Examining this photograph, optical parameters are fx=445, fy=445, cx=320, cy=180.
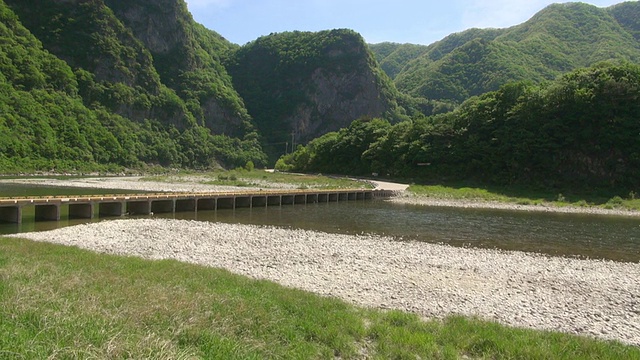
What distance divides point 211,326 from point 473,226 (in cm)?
3080

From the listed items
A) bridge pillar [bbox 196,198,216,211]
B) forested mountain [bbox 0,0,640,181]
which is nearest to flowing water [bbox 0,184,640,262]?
bridge pillar [bbox 196,198,216,211]

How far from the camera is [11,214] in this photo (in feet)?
95.1

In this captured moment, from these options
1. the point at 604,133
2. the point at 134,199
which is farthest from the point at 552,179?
the point at 134,199

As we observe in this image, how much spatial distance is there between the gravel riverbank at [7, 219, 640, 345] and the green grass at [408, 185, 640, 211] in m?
40.6

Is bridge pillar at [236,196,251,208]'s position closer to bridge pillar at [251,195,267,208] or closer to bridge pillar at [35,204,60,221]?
bridge pillar at [251,195,267,208]

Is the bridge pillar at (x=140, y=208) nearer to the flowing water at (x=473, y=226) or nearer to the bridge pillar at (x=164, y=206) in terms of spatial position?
the flowing water at (x=473, y=226)

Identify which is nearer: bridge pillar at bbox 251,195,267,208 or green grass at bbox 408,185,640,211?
bridge pillar at bbox 251,195,267,208

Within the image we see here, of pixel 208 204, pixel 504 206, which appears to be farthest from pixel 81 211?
pixel 504 206

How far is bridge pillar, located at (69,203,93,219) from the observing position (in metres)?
32.8

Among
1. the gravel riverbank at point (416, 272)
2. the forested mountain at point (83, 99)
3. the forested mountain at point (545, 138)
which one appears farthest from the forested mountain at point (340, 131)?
the gravel riverbank at point (416, 272)

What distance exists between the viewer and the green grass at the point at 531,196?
5728cm

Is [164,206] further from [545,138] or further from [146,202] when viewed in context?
[545,138]

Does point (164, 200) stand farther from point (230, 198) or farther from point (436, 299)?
point (436, 299)

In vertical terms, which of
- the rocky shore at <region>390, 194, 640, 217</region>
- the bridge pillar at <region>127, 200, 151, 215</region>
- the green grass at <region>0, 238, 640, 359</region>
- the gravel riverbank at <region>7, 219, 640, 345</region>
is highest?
the green grass at <region>0, 238, 640, 359</region>
